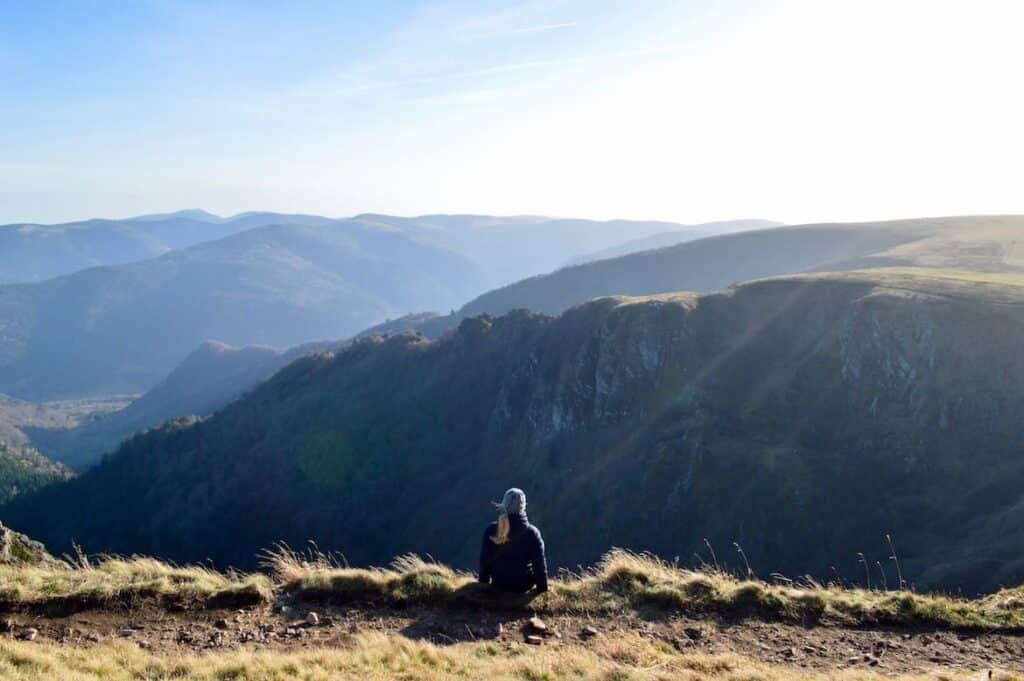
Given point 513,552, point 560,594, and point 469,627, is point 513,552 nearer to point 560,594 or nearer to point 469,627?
point 560,594

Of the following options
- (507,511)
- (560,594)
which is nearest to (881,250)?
(560,594)

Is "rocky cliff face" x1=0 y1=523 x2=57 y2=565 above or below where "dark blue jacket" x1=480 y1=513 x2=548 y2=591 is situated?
below

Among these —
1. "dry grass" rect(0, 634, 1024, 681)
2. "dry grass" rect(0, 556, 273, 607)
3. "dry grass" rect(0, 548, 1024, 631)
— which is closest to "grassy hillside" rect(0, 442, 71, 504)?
"dry grass" rect(0, 556, 273, 607)

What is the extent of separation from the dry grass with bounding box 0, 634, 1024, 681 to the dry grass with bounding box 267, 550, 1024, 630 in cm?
158

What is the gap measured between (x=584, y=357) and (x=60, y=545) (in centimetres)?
10053

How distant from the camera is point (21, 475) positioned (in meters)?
149

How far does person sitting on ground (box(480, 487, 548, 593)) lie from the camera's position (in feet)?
34.3

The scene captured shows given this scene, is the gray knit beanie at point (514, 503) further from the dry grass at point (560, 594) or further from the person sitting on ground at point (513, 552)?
the dry grass at point (560, 594)

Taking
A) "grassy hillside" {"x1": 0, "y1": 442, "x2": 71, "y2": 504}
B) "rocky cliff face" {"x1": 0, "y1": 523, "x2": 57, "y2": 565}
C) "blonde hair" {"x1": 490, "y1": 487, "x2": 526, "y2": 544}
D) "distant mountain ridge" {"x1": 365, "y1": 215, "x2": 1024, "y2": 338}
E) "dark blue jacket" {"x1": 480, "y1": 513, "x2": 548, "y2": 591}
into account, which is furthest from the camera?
"grassy hillside" {"x1": 0, "y1": 442, "x2": 71, "y2": 504}

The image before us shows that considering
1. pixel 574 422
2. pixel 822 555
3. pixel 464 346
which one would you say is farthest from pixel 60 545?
pixel 822 555

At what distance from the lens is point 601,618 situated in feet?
34.2

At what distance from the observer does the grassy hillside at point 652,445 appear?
52.8 metres

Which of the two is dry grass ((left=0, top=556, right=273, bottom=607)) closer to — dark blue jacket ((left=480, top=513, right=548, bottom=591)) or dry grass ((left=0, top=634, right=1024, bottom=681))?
dry grass ((left=0, top=634, right=1024, bottom=681))

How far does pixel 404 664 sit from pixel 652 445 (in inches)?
2582
